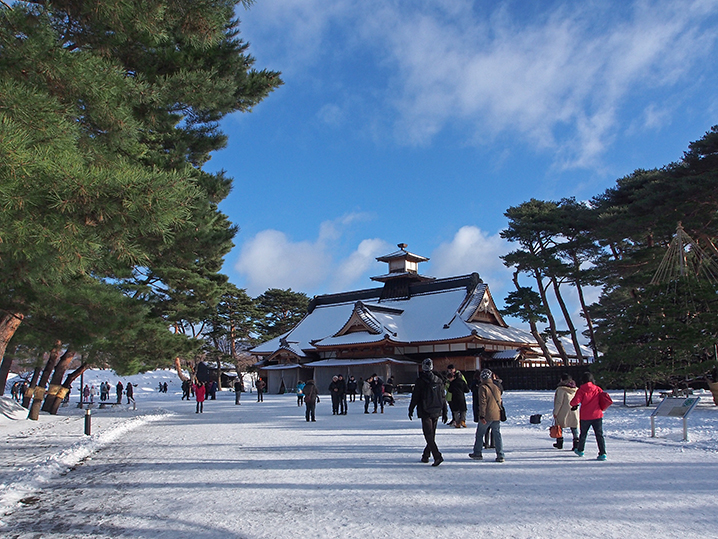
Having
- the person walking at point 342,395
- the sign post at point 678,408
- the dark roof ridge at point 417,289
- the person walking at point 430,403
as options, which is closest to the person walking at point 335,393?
the person walking at point 342,395

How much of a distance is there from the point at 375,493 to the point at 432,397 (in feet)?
6.52

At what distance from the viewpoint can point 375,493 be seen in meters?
6.00

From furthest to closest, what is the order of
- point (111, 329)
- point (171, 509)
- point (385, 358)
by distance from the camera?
point (385, 358) < point (111, 329) < point (171, 509)

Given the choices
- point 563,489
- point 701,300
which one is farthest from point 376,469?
point 701,300

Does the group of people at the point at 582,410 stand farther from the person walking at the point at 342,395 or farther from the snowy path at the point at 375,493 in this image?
the person walking at the point at 342,395

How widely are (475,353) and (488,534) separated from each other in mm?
30815

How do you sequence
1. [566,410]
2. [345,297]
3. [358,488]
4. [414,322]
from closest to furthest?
[358,488] → [566,410] → [414,322] → [345,297]

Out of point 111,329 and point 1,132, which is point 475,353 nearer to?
point 111,329

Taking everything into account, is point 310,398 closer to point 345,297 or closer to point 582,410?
point 582,410

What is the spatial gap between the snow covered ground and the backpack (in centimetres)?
81

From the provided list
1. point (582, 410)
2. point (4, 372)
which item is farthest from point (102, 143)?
point (4, 372)

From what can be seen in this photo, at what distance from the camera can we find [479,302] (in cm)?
3803

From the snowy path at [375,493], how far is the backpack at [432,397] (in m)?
0.82

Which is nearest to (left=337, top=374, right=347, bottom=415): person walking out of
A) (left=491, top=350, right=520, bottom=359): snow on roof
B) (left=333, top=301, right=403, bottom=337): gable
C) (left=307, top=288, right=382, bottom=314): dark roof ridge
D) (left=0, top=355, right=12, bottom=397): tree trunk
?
(left=0, top=355, right=12, bottom=397): tree trunk
